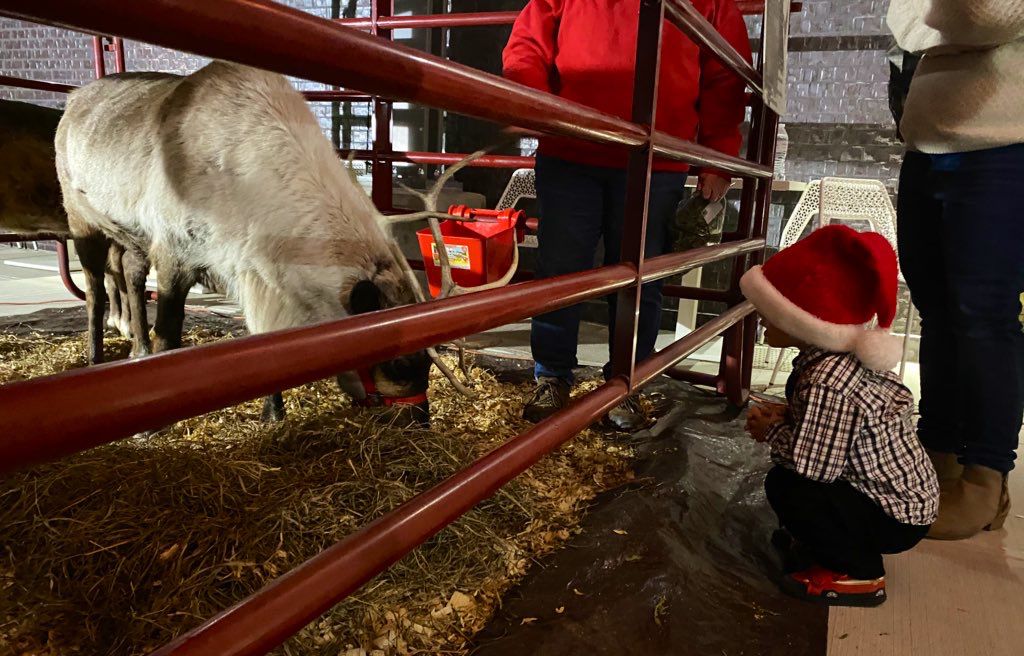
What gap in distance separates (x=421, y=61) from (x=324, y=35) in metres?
0.16

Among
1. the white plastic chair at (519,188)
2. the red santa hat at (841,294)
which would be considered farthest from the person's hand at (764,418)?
→ the white plastic chair at (519,188)

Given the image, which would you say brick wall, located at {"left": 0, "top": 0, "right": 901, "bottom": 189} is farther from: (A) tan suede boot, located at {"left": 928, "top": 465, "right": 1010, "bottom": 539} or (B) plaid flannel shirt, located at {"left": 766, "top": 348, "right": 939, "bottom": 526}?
(B) plaid flannel shirt, located at {"left": 766, "top": 348, "right": 939, "bottom": 526}

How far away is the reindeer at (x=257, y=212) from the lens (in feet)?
5.74

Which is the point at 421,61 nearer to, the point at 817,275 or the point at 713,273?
the point at 817,275

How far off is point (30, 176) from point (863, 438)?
11.7ft

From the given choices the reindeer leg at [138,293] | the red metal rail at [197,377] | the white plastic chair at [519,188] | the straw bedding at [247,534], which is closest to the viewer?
the red metal rail at [197,377]

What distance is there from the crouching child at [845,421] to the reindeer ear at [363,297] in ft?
3.09

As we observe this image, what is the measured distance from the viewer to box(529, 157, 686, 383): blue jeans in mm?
2141

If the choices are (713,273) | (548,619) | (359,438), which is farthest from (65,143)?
(713,273)

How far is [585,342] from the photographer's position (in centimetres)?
404

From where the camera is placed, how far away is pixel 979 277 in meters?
1.60

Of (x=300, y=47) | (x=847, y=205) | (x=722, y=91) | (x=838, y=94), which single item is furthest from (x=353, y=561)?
(x=838, y=94)

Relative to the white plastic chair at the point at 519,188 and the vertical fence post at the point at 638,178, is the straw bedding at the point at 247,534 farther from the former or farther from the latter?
the white plastic chair at the point at 519,188

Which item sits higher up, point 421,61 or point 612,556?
point 421,61
